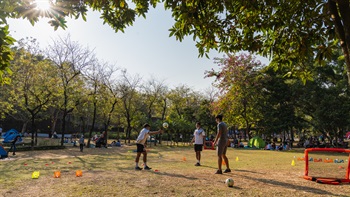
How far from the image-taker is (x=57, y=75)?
25.1 metres

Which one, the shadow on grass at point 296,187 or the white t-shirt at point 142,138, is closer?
the shadow on grass at point 296,187

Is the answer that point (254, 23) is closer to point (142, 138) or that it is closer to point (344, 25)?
point (344, 25)

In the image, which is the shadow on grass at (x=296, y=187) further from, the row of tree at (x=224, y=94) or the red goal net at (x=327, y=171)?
the row of tree at (x=224, y=94)

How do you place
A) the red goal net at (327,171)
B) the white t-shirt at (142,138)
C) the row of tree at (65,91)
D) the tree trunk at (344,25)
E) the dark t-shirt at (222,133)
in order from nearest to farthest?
the tree trunk at (344,25), the red goal net at (327,171), the dark t-shirt at (222,133), the white t-shirt at (142,138), the row of tree at (65,91)

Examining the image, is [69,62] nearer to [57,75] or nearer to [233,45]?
[57,75]

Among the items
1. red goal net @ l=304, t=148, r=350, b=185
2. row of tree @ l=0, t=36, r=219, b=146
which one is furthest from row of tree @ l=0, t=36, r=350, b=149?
red goal net @ l=304, t=148, r=350, b=185

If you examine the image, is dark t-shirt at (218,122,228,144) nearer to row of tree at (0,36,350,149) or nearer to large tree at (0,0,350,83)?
large tree at (0,0,350,83)

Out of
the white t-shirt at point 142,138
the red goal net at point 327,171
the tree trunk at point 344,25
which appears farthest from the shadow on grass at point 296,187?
the white t-shirt at point 142,138

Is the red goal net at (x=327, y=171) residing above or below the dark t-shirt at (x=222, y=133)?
below

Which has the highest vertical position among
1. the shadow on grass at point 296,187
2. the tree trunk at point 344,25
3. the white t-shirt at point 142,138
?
the tree trunk at point 344,25

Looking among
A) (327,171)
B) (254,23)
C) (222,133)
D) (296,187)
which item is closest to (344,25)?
(254,23)

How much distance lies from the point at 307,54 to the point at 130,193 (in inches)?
215

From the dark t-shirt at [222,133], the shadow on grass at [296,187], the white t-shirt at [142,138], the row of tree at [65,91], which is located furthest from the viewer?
the row of tree at [65,91]

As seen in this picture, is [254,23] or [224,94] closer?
[254,23]
